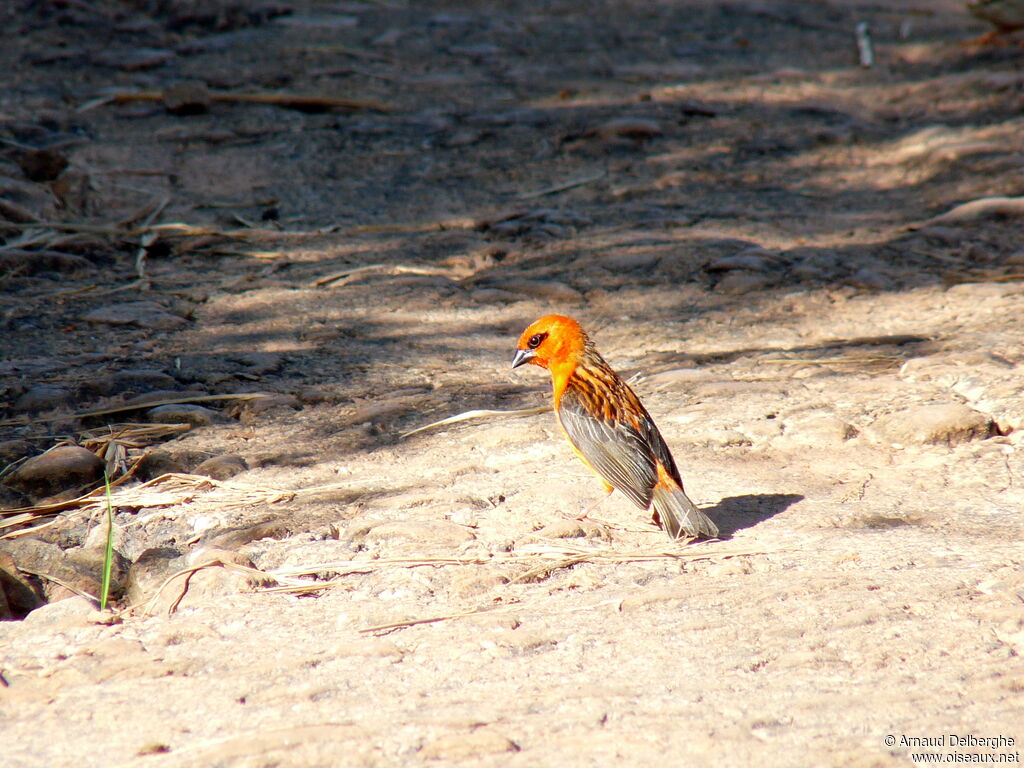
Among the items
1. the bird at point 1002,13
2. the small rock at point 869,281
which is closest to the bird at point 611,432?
the small rock at point 869,281

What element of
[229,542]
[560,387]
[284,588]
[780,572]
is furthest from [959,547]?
[229,542]

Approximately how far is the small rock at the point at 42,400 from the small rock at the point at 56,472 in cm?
55

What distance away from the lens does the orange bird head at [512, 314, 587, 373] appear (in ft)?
13.8

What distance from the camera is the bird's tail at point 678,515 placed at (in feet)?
11.6

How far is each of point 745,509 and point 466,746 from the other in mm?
1849

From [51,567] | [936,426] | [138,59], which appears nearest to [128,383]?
[51,567]

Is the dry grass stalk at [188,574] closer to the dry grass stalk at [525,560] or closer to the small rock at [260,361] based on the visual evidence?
the dry grass stalk at [525,560]

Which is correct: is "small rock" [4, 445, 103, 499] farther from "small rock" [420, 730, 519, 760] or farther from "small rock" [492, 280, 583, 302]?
"small rock" [492, 280, 583, 302]

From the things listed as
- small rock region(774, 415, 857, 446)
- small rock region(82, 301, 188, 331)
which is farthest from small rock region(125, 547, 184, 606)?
small rock region(774, 415, 857, 446)

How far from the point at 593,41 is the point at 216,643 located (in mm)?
9576

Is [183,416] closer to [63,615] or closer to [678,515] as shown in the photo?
[63,615]

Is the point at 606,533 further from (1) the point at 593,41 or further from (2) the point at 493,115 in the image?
(1) the point at 593,41

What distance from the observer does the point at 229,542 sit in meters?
3.65

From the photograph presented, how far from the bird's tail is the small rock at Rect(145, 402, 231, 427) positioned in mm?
2104
